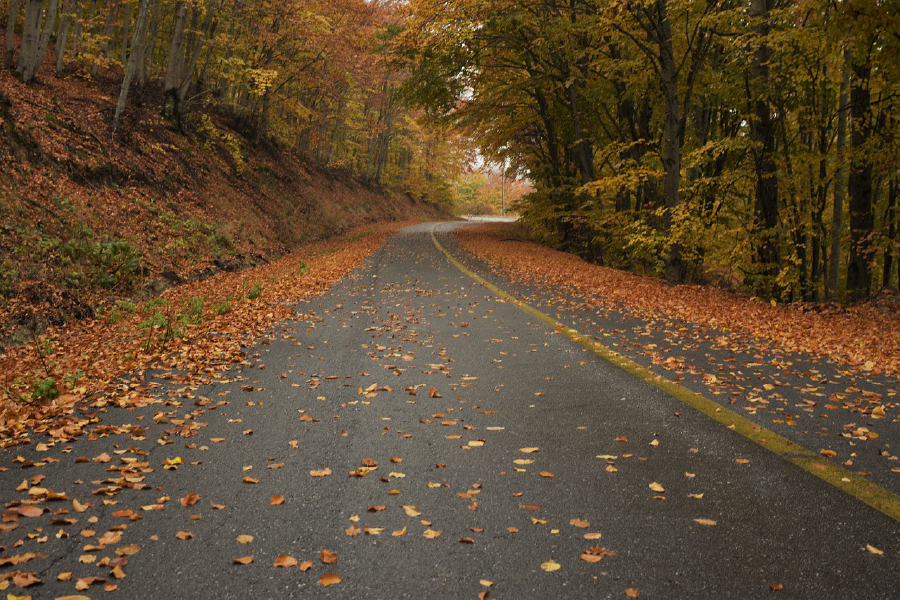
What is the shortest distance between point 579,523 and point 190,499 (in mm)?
2342

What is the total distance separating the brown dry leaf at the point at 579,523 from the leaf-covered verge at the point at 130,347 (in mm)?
3930

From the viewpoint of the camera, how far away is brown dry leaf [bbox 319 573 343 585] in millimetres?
2557

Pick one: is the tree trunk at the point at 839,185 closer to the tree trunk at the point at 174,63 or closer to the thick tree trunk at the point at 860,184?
the thick tree trunk at the point at 860,184

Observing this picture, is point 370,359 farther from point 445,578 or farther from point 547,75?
point 547,75

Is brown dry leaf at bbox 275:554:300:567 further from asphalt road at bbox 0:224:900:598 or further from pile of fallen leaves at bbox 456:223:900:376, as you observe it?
pile of fallen leaves at bbox 456:223:900:376

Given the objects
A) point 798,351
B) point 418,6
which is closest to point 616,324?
point 798,351

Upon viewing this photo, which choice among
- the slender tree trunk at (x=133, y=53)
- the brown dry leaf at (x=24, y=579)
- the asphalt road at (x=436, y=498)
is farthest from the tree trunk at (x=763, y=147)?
the slender tree trunk at (x=133, y=53)

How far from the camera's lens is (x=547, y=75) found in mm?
18531

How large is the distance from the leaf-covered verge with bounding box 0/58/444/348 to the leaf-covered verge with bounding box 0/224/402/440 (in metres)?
0.72

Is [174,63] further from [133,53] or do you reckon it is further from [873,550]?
[873,550]

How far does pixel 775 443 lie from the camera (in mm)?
4016

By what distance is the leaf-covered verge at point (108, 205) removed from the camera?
899 centimetres

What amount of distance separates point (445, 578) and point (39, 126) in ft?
47.9

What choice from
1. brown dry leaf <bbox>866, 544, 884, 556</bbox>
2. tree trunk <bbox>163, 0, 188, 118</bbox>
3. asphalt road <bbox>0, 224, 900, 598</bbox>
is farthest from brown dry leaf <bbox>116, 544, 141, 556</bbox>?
tree trunk <bbox>163, 0, 188, 118</bbox>
